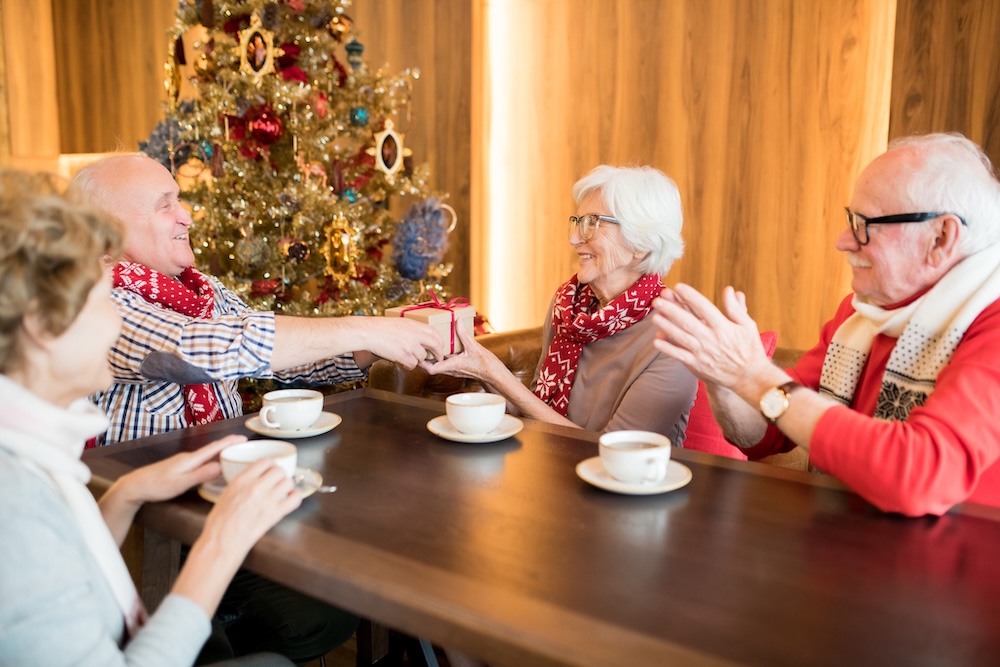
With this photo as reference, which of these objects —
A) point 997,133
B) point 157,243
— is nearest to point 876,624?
point 157,243

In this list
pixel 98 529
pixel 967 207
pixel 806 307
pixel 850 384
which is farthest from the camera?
pixel 806 307

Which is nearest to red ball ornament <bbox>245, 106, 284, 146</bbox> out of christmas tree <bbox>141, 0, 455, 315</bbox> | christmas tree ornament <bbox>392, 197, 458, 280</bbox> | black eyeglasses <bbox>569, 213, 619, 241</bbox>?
christmas tree <bbox>141, 0, 455, 315</bbox>

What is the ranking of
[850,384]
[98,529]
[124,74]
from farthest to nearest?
[124,74], [850,384], [98,529]

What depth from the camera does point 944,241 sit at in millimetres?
1356

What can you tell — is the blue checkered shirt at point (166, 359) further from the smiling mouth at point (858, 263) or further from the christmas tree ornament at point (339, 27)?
the christmas tree ornament at point (339, 27)

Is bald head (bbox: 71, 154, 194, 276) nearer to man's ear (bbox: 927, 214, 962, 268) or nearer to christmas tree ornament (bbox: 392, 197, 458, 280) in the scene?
man's ear (bbox: 927, 214, 962, 268)

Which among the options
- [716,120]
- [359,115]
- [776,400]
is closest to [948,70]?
[716,120]

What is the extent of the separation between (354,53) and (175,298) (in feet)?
7.72

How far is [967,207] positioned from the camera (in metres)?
1.33

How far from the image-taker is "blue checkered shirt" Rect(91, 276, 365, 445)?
5.40ft

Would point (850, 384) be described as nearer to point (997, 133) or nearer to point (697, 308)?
point (697, 308)

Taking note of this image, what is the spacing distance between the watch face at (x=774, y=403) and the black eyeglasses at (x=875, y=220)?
1.16 ft

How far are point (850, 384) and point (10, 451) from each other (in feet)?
4.35

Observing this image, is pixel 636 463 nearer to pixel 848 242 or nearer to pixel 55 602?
pixel 848 242
